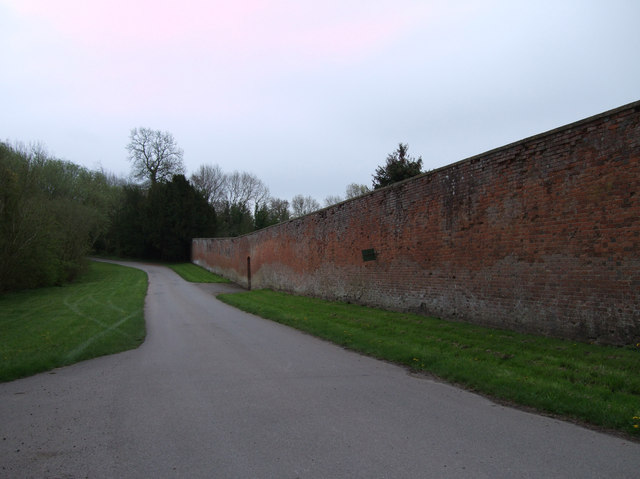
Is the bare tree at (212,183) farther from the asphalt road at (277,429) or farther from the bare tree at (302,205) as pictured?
the asphalt road at (277,429)

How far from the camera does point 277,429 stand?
4316 mm

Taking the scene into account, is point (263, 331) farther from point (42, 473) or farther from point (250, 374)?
point (42, 473)

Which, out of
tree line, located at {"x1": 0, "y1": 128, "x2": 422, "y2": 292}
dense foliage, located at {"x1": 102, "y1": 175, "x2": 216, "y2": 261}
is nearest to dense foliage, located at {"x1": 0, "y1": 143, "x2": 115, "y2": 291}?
tree line, located at {"x1": 0, "y1": 128, "x2": 422, "y2": 292}

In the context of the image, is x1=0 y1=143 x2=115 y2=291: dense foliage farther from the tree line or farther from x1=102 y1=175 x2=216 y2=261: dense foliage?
x1=102 y1=175 x2=216 y2=261: dense foliage

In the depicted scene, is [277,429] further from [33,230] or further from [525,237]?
[33,230]

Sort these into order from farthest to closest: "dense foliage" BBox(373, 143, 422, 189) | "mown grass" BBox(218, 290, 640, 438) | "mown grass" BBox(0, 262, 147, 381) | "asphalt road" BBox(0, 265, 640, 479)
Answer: "dense foliage" BBox(373, 143, 422, 189) < "mown grass" BBox(0, 262, 147, 381) < "mown grass" BBox(218, 290, 640, 438) < "asphalt road" BBox(0, 265, 640, 479)

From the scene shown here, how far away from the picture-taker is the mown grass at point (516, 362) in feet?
15.6

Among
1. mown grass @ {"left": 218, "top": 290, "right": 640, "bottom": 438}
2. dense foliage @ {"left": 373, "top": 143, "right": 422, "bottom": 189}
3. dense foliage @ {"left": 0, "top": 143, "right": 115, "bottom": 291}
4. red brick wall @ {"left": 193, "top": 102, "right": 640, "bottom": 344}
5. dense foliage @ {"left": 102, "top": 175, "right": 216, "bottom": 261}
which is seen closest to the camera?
mown grass @ {"left": 218, "top": 290, "right": 640, "bottom": 438}

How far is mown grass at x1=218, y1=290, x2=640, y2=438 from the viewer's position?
15.6 ft

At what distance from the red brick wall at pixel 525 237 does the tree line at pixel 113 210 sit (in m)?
15.7

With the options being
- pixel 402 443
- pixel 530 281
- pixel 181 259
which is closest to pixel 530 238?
pixel 530 281

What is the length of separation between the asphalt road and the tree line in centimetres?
1552

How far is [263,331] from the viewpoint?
11.3 metres

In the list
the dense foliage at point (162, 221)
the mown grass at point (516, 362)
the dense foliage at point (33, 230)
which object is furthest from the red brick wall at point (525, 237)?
the dense foliage at point (162, 221)
